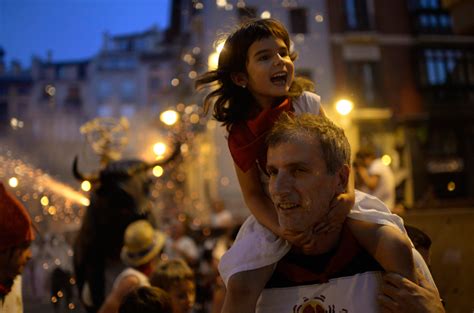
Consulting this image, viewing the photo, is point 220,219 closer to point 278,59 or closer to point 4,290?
point 4,290

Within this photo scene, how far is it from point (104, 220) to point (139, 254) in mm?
749

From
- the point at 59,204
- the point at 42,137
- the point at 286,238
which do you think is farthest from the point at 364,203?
the point at 42,137

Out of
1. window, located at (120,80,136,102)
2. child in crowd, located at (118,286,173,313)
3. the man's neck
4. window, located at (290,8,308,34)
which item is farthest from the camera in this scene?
window, located at (120,80,136,102)

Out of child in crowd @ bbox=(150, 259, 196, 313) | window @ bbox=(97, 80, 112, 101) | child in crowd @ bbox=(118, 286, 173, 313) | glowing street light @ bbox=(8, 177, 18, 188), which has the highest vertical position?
window @ bbox=(97, 80, 112, 101)

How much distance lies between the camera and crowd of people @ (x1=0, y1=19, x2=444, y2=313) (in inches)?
73.0

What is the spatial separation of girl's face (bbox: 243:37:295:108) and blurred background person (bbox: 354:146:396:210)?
391 centimetres

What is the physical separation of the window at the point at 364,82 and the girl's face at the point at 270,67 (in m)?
20.7

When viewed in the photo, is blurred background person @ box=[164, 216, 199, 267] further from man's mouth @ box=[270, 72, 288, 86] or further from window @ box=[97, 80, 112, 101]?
window @ box=[97, 80, 112, 101]

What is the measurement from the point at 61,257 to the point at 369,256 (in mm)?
4277

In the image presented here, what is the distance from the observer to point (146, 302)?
9.30 feet

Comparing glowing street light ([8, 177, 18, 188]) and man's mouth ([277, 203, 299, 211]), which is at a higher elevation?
glowing street light ([8, 177, 18, 188])

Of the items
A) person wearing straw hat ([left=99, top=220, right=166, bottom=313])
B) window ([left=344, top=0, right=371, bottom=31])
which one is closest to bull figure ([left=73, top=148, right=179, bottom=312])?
person wearing straw hat ([left=99, top=220, right=166, bottom=313])

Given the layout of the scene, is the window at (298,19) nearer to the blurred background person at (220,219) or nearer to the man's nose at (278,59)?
the blurred background person at (220,219)

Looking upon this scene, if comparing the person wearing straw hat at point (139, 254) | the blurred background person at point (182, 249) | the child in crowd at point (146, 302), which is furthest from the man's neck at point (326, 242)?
the blurred background person at point (182, 249)
